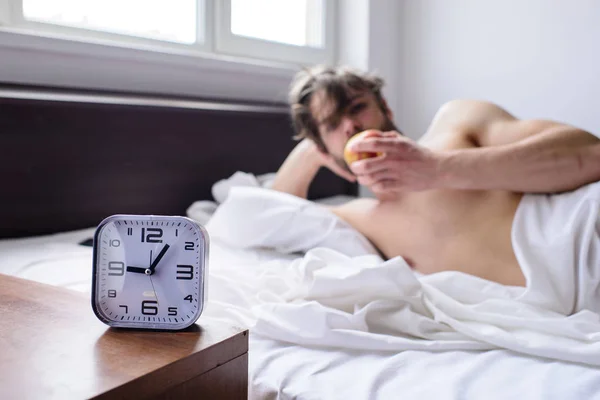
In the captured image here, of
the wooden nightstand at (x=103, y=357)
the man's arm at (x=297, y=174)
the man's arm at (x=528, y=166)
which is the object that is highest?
the man's arm at (x=528, y=166)

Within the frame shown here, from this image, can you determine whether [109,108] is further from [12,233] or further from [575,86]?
[575,86]

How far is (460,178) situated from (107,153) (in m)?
0.86

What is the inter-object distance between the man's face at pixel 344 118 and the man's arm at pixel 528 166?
1.11 feet

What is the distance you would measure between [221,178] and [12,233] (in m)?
0.61

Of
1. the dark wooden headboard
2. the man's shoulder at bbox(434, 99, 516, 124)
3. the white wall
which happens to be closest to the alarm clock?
the dark wooden headboard

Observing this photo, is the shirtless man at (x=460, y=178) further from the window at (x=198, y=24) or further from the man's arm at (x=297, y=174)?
the window at (x=198, y=24)

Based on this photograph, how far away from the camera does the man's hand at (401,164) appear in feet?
3.65

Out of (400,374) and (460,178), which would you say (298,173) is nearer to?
(460,178)

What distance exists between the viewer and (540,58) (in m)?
1.95

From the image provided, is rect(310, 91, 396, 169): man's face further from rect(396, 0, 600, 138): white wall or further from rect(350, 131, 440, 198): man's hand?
rect(396, 0, 600, 138): white wall

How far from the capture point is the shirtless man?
1.08m

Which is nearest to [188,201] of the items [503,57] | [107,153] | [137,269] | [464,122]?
[107,153]

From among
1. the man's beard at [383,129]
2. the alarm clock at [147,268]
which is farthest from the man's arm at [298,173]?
the alarm clock at [147,268]

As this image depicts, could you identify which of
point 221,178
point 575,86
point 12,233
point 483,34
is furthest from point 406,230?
point 483,34
